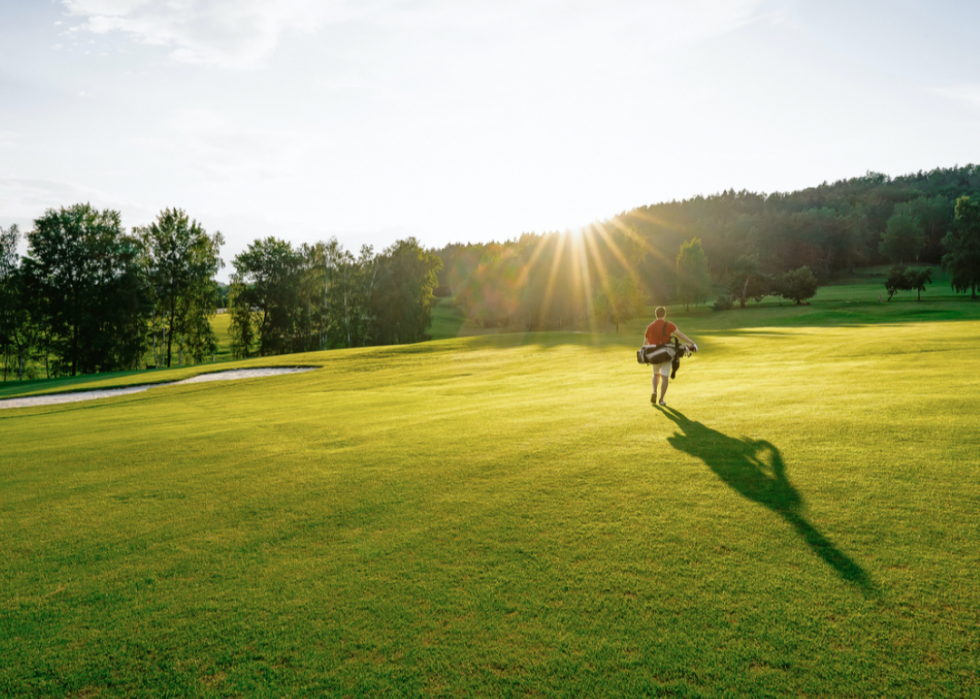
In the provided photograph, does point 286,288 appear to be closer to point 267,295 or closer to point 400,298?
point 267,295

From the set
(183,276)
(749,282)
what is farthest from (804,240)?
(183,276)

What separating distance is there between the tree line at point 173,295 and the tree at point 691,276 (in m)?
45.0

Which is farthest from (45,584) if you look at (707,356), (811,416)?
(707,356)

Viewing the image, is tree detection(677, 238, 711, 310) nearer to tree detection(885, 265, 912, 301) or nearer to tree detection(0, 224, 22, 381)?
tree detection(885, 265, 912, 301)

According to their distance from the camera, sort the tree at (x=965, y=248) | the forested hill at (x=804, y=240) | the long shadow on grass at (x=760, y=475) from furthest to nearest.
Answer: the forested hill at (x=804, y=240) < the tree at (x=965, y=248) < the long shadow on grass at (x=760, y=475)

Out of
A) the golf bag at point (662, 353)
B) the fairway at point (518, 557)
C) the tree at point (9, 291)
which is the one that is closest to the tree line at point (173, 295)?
the tree at point (9, 291)

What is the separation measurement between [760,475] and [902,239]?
159482mm

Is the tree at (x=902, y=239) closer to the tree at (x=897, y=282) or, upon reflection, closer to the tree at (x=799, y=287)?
the tree at (x=799, y=287)

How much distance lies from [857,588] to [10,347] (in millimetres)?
77151

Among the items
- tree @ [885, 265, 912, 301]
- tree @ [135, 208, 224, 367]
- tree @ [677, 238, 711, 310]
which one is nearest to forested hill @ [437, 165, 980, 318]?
tree @ [677, 238, 711, 310]

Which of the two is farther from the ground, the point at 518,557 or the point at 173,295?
the point at 173,295

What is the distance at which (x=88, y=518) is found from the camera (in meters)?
7.95

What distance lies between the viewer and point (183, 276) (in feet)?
200

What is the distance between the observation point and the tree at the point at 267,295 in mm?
69375
